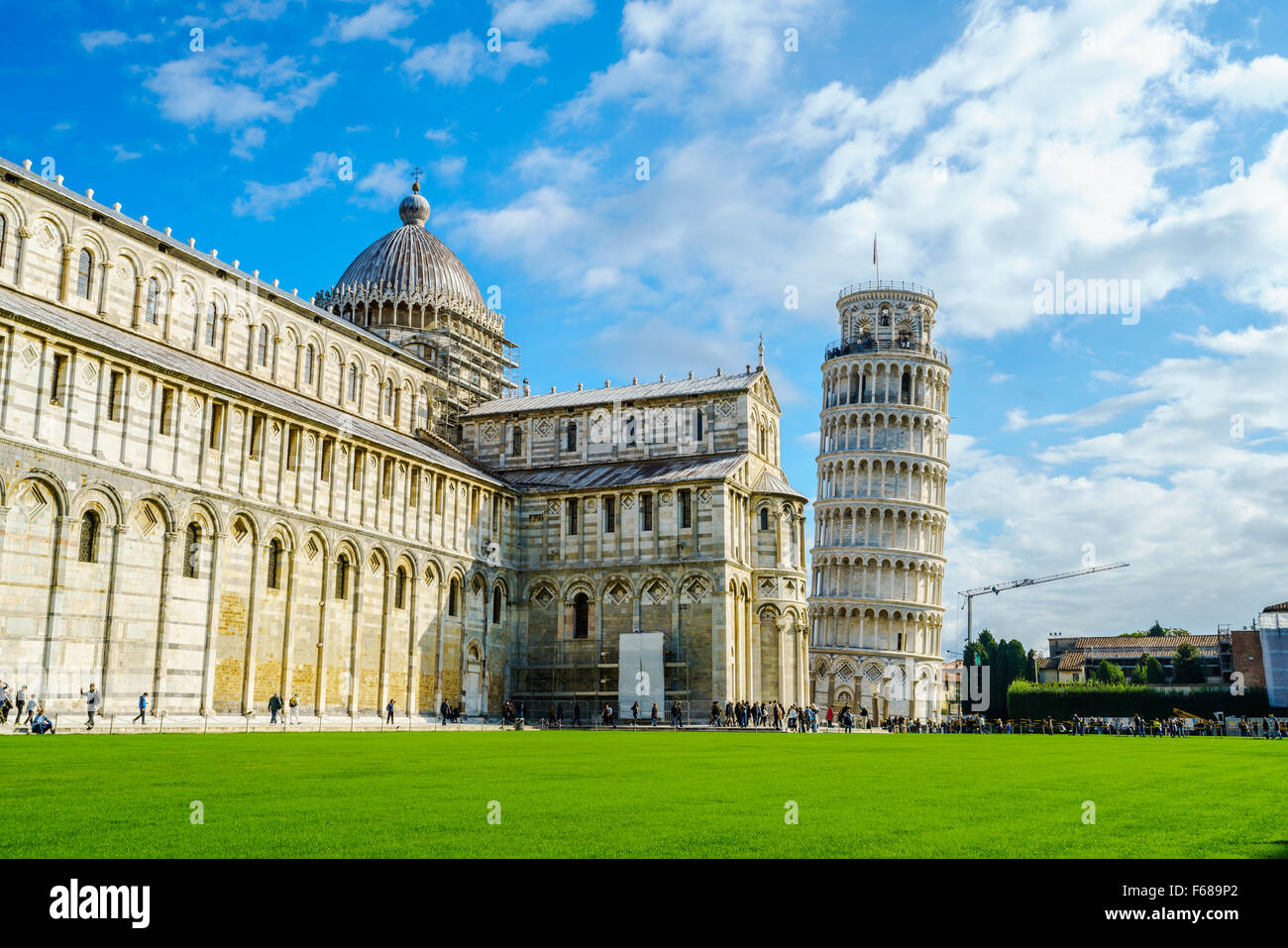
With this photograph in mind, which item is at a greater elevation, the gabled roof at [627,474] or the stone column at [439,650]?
the gabled roof at [627,474]

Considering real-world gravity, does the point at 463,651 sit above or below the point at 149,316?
below

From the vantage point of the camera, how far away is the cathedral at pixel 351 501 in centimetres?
3356

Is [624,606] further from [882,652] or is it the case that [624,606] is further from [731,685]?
[882,652]

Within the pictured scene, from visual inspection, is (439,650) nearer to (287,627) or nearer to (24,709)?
(287,627)

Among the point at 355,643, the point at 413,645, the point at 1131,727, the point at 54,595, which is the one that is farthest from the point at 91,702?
the point at 1131,727

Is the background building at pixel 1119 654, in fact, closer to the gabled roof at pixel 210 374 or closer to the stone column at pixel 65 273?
the gabled roof at pixel 210 374

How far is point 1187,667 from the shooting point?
104m

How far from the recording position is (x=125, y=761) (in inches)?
680

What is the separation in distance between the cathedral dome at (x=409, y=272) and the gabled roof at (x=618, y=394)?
7118 millimetres

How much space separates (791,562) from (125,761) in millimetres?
41547

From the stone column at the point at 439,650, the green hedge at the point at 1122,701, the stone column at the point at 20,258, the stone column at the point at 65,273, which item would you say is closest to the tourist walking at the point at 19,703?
the stone column at the point at 20,258

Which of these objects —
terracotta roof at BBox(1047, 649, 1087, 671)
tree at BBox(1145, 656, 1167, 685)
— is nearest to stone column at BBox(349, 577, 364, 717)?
tree at BBox(1145, 656, 1167, 685)

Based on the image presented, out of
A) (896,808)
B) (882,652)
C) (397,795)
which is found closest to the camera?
(896,808)
